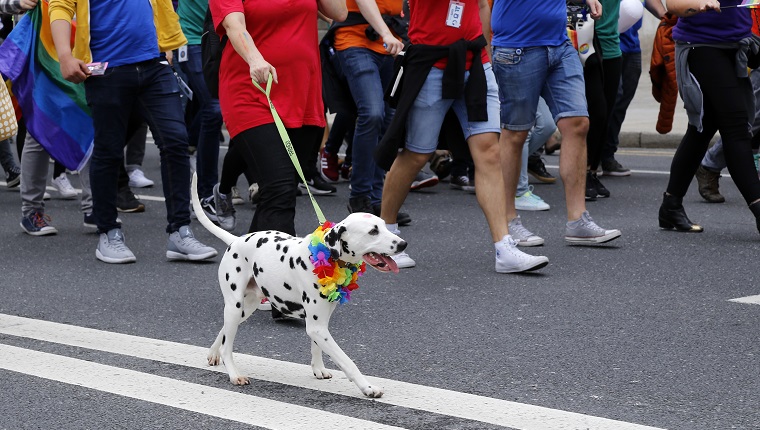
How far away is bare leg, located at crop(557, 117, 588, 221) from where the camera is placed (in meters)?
7.02

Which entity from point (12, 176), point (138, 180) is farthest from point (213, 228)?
point (12, 176)

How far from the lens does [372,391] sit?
4.15m

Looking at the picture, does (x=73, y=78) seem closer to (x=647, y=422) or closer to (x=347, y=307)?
(x=347, y=307)

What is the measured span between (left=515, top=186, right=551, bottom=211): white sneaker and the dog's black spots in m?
4.59

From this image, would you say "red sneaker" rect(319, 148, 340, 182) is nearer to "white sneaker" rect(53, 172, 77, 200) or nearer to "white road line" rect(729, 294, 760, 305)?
"white sneaker" rect(53, 172, 77, 200)

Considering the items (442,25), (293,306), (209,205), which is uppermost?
(442,25)

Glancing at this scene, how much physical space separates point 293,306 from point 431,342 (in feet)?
2.79

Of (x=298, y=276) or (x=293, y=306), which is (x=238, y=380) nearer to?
(x=293, y=306)

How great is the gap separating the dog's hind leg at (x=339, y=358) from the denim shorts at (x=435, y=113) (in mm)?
2457

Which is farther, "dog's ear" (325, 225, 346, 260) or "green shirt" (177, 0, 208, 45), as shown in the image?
"green shirt" (177, 0, 208, 45)

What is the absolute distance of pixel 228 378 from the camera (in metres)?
4.50

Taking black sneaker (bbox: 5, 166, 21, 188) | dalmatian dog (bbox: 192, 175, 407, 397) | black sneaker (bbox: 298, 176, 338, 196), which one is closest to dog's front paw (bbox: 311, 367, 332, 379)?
dalmatian dog (bbox: 192, 175, 407, 397)

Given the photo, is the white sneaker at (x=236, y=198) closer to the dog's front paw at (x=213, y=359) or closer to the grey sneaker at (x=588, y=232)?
the grey sneaker at (x=588, y=232)

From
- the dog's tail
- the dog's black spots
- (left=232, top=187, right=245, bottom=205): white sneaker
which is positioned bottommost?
(left=232, top=187, right=245, bottom=205): white sneaker
